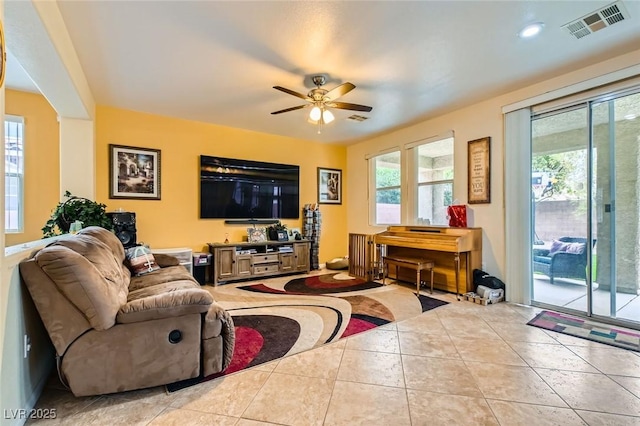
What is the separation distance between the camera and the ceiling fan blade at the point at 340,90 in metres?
2.87

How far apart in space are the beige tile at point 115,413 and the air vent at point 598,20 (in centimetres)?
398

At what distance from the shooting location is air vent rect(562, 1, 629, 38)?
2174 millimetres

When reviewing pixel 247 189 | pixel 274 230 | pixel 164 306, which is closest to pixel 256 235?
pixel 274 230

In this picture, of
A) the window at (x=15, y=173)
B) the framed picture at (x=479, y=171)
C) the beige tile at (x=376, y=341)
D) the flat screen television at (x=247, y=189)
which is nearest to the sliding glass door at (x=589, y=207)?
the framed picture at (x=479, y=171)

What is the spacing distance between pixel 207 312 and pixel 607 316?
3.79 m

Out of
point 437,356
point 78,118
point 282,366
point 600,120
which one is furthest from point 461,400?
point 78,118

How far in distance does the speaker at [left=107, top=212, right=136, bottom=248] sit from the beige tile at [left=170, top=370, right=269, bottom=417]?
275 cm

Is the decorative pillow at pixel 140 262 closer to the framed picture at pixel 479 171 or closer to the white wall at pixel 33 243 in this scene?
the white wall at pixel 33 243

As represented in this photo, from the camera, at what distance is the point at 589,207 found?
3.06 m

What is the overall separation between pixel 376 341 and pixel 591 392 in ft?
4.55

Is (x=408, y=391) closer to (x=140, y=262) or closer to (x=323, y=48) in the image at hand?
(x=323, y=48)

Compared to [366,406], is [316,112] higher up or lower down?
higher up

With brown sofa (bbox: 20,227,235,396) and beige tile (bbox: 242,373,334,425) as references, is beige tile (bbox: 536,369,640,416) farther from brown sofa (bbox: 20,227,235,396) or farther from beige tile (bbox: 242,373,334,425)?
brown sofa (bbox: 20,227,235,396)

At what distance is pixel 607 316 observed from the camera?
296 cm
